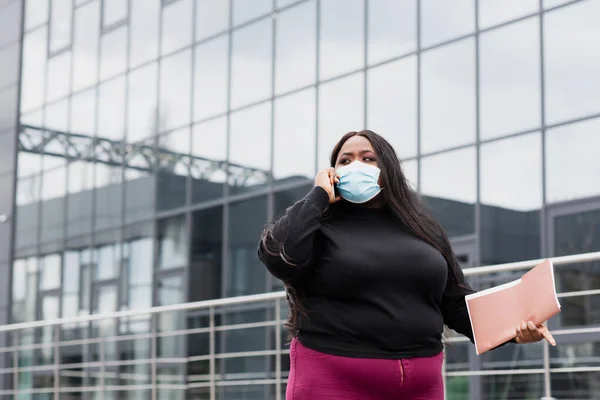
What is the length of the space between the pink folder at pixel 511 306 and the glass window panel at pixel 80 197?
52.6 ft

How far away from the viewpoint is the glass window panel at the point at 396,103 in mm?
12742

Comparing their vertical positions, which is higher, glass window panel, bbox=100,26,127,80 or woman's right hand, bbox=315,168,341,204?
glass window panel, bbox=100,26,127,80

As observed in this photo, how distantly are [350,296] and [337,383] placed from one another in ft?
0.77

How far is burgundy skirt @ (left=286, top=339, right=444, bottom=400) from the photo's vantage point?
9.14 ft

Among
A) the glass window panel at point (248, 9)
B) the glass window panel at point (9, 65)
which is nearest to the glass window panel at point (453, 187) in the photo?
the glass window panel at point (248, 9)

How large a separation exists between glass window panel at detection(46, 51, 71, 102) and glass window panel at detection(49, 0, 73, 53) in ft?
0.77

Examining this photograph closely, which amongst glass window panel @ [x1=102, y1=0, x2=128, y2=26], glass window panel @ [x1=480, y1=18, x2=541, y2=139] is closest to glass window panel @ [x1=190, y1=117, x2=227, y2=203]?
glass window panel @ [x1=102, y1=0, x2=128, y2=26]

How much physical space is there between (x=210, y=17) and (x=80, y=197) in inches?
177

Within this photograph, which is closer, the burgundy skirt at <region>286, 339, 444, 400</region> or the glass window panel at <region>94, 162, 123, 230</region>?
the burgundy skirt at <region>286, 339, 444, 400</region>

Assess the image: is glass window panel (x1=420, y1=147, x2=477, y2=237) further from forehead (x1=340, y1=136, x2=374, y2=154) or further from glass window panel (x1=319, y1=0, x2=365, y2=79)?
forehead (x1=340, y1=136, x2=374, y2=154)

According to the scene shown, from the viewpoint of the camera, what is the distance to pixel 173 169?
16703 mm

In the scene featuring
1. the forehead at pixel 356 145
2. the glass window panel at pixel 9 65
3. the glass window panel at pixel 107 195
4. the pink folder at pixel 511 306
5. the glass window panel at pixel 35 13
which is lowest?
the pink folder at pixel 511 306

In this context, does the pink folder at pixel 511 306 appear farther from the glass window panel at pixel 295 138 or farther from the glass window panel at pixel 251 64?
the glass window panel at pixel 251 64

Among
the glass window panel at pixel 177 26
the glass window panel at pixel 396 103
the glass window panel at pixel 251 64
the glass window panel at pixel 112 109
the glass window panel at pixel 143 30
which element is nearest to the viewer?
the glass window panel at pixel 396 103
